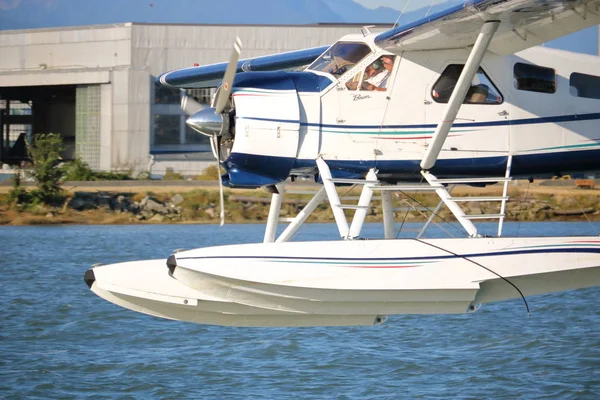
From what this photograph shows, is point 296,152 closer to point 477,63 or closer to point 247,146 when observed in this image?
point 247,146

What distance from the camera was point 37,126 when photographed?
199ft

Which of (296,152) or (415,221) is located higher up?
(296,152)

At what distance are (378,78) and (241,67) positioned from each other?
3755 mm

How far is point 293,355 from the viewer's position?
1241 centimetres

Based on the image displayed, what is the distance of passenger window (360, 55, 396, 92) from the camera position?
11.7 metres

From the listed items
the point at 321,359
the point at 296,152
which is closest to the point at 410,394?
the point at 321,359

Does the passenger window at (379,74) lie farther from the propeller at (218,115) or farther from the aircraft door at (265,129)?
the propeller at (218,115)

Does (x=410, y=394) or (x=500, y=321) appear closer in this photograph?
(x=410, y=394)

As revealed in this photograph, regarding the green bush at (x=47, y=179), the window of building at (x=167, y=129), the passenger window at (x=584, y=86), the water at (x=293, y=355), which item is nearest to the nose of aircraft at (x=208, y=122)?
the water at (x=293, y=355)

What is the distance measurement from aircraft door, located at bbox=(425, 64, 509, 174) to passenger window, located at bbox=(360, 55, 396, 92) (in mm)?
586

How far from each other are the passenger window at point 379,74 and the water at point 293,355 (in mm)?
3317

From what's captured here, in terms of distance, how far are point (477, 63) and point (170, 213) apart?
25.9m

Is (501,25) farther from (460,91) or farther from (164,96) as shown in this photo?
(164,96)

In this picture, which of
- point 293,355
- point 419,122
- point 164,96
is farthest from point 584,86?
point 164,96
